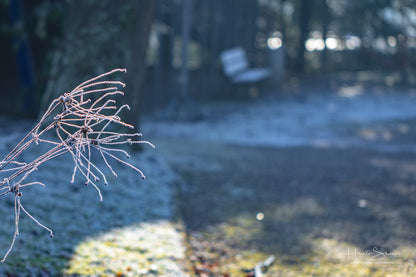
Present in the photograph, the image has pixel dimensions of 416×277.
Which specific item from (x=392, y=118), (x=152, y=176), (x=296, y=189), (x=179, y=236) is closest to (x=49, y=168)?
(x=152, y=176)

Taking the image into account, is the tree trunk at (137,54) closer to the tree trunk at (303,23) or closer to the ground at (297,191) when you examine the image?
the ground at (297,191)

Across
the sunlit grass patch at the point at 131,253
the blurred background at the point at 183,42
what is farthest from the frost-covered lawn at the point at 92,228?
the blurred background at the point at 183,42

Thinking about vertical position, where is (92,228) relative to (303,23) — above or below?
below

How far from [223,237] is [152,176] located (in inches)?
51.9

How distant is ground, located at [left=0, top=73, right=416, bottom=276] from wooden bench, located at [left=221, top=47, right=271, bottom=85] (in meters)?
4.04

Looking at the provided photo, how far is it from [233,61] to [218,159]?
643 centimetres

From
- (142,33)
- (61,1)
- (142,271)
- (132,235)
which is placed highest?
(61,1)

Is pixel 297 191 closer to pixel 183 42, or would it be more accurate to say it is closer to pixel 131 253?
pixel 131 253

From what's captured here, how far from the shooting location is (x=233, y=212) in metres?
4.50

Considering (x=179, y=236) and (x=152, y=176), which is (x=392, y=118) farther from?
(x=179, y=236)

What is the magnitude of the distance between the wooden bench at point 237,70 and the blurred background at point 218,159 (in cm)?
5

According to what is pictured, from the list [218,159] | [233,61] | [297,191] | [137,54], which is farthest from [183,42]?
[297,191]

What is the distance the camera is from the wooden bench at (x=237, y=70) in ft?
38.9

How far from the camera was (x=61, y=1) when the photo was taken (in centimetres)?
766
